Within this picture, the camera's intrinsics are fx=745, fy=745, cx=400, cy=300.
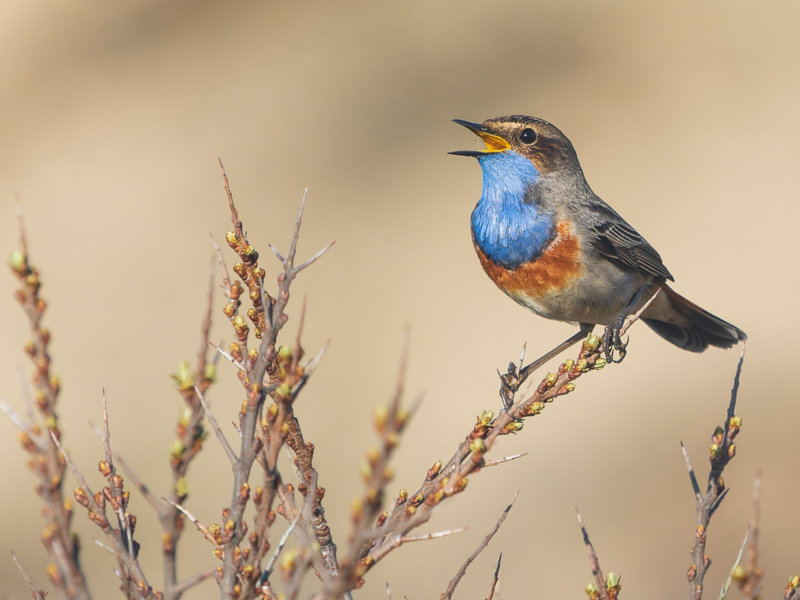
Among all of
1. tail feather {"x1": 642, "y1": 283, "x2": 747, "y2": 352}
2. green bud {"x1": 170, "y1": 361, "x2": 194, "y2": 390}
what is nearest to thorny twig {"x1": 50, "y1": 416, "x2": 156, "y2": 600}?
green bud {"x1": 170, "y1": 361, "x2": 194, "y2": 390}

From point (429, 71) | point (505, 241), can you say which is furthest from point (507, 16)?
point (505, 241)

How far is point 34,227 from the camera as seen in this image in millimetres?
15203

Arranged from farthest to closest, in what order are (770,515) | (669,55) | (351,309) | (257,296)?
1. (669,55)
2. (351,309)
3. (770,515)
4. (257,296)

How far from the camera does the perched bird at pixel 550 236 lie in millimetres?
5426

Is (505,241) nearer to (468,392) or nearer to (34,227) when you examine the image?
(468,392)

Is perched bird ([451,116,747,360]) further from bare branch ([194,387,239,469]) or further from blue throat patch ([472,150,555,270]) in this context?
bare branch ([194,387,239,469])

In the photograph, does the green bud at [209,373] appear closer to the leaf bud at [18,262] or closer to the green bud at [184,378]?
the green bud at [184,378]

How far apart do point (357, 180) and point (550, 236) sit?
434 inches

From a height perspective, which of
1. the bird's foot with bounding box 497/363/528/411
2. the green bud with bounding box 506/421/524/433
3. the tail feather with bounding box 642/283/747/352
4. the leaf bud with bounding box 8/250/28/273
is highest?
the tail feather with bounding box 642/283/747/352

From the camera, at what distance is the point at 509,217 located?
5.50 meters

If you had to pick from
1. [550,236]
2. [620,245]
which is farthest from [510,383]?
[620,245]

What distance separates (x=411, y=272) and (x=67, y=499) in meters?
13.3

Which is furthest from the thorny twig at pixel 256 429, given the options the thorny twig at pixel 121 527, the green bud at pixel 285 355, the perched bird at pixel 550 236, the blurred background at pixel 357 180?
the blurred background at pixel 357 180

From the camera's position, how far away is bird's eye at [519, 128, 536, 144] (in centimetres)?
580
